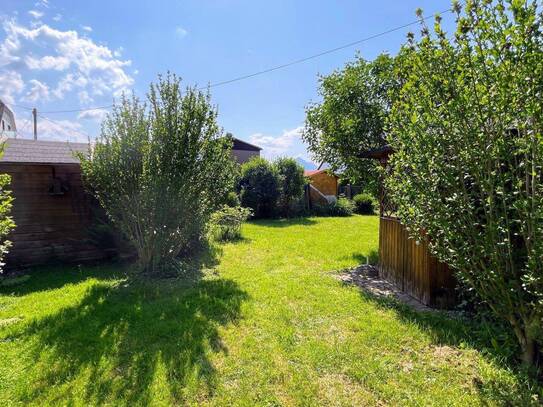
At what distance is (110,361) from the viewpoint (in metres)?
3.14

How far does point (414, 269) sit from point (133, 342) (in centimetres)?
424

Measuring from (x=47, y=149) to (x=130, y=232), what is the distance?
4214 mm

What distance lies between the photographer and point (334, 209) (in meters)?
17.7

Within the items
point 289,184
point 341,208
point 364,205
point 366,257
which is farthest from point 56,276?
point 364,205

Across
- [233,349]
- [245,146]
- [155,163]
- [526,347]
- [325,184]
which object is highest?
[245,146]

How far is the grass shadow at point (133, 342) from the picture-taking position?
9.07 feet

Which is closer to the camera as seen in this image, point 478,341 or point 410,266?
point 478,341

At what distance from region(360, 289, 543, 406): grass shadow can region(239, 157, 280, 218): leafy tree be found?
11.4 metres

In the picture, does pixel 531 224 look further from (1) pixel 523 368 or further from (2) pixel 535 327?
(1) pixel 523 368

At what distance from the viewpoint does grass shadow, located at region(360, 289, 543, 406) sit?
8.32 feet

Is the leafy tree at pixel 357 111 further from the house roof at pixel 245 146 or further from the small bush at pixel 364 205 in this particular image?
the house roof at pixel 245 146

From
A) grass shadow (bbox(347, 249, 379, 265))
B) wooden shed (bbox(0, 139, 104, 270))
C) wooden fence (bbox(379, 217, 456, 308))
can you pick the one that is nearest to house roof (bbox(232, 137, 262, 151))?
wooden shed (bbox(0, 139, 104, 270))

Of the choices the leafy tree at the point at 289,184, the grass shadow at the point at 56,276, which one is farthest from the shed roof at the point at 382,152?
the leafy tree at the point at 289,184

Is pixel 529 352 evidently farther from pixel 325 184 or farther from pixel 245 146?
pixel 245 146
